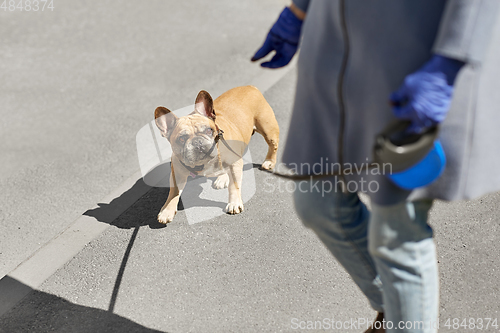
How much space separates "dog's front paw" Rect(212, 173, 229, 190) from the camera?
3.06 meters

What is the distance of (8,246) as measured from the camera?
263 cm

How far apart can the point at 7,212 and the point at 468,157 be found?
274 cm

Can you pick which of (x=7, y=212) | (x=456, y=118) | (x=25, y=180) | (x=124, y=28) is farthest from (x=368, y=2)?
(x=124, y=28)

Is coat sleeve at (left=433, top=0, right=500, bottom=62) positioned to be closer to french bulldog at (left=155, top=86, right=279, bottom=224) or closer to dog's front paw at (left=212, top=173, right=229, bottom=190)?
french bulldog at (left=155, top=86, right=279, bottom=224)

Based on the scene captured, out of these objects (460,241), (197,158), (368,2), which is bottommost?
(460,241)

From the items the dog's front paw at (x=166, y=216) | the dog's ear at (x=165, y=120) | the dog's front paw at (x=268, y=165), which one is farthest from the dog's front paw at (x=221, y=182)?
the dog's ear at (x=165, y=120)

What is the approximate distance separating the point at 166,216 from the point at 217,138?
0.55m

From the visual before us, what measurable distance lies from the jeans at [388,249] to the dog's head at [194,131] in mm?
1125

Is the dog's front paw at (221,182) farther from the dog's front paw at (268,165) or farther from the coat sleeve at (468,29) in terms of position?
the coat sleeve at (468,29)

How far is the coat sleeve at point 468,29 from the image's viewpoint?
97cm

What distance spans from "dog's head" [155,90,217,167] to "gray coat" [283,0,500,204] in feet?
4.09

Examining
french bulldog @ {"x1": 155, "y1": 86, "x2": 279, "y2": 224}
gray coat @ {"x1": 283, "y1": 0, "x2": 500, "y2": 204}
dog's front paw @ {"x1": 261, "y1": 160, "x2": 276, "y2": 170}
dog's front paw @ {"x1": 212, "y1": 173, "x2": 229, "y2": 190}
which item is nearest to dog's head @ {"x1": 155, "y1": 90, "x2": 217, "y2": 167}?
french bulldog @ {"x1": 155, "y1": 86, "x2": 279, "y2": 224}

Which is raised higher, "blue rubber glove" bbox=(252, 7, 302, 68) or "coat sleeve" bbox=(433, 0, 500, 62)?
"coat sleeve" bbox=(433, 0, 500, 62)

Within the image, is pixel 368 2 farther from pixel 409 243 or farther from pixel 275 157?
pixel 275 157
